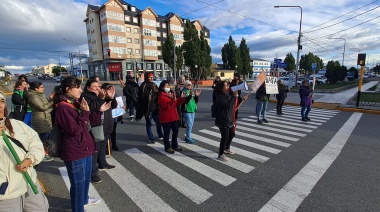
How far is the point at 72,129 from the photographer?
88.9 inches

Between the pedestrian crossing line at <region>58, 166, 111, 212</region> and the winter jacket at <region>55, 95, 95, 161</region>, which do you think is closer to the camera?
the winter jacket at <region>55, 95, 95, 161</region>

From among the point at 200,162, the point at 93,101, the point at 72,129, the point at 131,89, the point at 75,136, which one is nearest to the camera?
the point at 72,129

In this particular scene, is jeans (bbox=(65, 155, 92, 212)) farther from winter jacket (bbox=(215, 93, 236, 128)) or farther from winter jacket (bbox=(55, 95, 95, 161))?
winter jacket (bbox=(215, 93, 236, 128))

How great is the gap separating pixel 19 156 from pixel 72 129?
54cm

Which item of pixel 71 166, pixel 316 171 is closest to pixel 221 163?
pixel 316 171

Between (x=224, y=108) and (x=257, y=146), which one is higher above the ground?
(x=224, y=108)

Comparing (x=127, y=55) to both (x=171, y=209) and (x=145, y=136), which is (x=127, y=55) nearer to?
(x=145, y=136)

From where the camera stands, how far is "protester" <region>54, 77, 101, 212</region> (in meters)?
2.25

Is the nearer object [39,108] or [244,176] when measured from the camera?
[244,176]

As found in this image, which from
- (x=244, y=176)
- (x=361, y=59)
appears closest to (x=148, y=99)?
(x=244, y=176)

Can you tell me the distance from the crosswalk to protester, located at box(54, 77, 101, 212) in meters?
0.76

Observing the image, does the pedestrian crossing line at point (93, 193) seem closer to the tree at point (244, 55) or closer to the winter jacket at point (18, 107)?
the winter jacket at point (18, 107)

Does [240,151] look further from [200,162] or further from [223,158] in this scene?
[200,162]

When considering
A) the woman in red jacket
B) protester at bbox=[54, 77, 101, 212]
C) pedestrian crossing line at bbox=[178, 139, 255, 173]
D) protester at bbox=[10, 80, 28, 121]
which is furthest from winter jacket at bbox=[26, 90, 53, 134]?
pedestrian crossing line at bbox=[178, 139, 255, 173]
